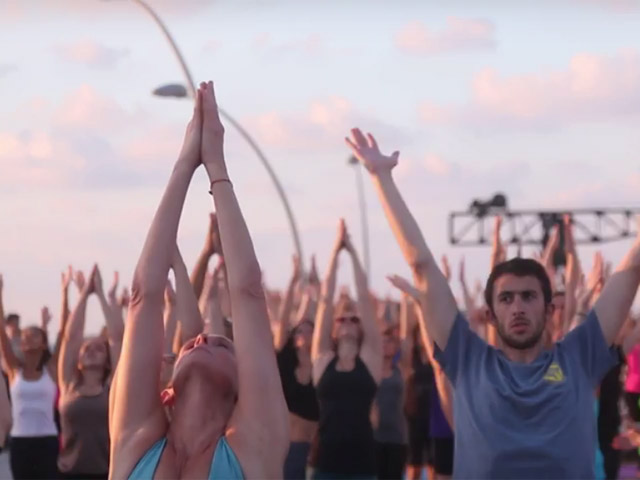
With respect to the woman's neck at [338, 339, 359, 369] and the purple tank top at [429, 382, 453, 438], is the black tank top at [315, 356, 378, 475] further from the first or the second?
the purple tank top at [429, 382, 453, 438]

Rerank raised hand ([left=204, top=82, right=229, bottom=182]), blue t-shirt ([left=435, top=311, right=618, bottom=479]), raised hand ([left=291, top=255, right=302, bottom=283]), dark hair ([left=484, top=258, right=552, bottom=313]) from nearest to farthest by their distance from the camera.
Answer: raised hand ([left=204, top=82, right=229, bottom=182]), blue t-shirt ([left=435, top=311, right=618, bottom=479]), dark hair ([left=484, top=258, right=552, bottom=313]), raised hand ([left=291, top=255, right=302, bottom=283])

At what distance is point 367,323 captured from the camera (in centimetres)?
1065

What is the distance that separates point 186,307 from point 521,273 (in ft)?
4.38

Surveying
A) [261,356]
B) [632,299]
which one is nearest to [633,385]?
[632,299]

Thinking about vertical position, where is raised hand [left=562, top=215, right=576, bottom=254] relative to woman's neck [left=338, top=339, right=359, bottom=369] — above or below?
above

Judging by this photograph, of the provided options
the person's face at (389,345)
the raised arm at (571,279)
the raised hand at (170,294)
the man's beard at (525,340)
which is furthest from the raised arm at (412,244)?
the person's face at (389,345)

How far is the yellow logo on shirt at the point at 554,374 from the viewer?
16.6ft

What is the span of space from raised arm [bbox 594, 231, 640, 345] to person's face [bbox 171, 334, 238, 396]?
1.92m

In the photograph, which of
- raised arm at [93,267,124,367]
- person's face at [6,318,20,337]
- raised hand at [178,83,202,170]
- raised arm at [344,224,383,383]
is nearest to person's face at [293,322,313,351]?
raised arm at [344,224,383,383]

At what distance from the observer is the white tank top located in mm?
11367

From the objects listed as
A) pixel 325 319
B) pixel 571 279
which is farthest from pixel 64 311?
pixel 571 279

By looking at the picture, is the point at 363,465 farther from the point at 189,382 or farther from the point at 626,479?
the point at 626,479

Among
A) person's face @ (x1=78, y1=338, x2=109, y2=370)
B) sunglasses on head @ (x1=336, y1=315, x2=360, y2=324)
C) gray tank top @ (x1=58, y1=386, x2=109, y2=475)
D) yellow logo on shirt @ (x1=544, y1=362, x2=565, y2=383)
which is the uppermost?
sunglasses on head @ (x1=336, y1=315, x2=360, y2=324)

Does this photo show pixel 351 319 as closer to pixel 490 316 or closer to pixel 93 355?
pixel 93 355
